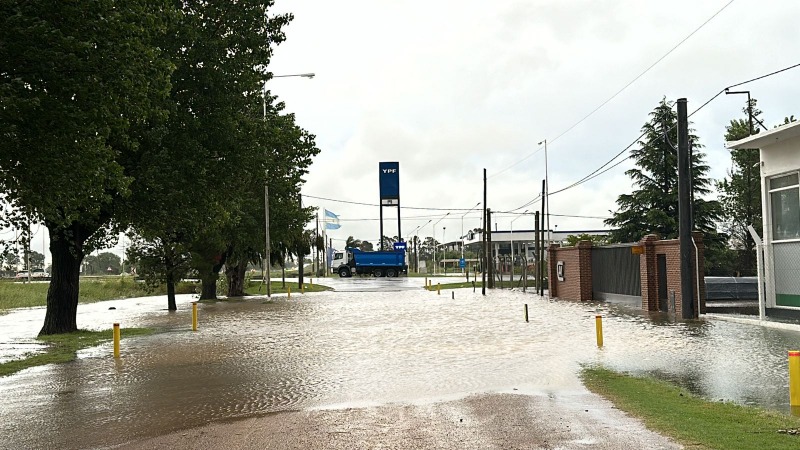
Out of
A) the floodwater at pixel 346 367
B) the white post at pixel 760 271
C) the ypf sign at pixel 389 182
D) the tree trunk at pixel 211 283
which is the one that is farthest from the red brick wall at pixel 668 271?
the ypf sign at pixel 389 182

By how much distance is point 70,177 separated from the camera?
13375 millimetres

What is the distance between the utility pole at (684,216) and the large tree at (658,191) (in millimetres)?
24513

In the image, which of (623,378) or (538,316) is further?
(538,316)

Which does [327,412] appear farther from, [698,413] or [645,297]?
[645,297]

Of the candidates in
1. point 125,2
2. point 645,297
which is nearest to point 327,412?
point 125,2

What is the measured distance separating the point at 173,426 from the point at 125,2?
762 cm

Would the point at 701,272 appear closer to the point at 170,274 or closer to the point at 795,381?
the point at 795,381

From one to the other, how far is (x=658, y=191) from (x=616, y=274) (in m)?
17.8

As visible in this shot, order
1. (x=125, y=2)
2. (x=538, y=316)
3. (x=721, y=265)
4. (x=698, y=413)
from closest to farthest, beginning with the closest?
(x=698, y=413), (x=125, y=2), (x=538, y=316), (x=721, y=265)

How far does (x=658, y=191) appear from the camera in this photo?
46469 mm

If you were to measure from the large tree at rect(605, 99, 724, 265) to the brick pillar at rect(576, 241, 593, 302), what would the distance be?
1315 centimetres

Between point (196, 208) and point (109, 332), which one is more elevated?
point (196, 208)

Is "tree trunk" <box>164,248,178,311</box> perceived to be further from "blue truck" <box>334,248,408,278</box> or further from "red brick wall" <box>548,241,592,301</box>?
"blue truck" <box>334,248,408,278</box>

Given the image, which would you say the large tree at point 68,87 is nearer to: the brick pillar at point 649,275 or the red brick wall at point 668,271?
the red brick wall at point 668,271
